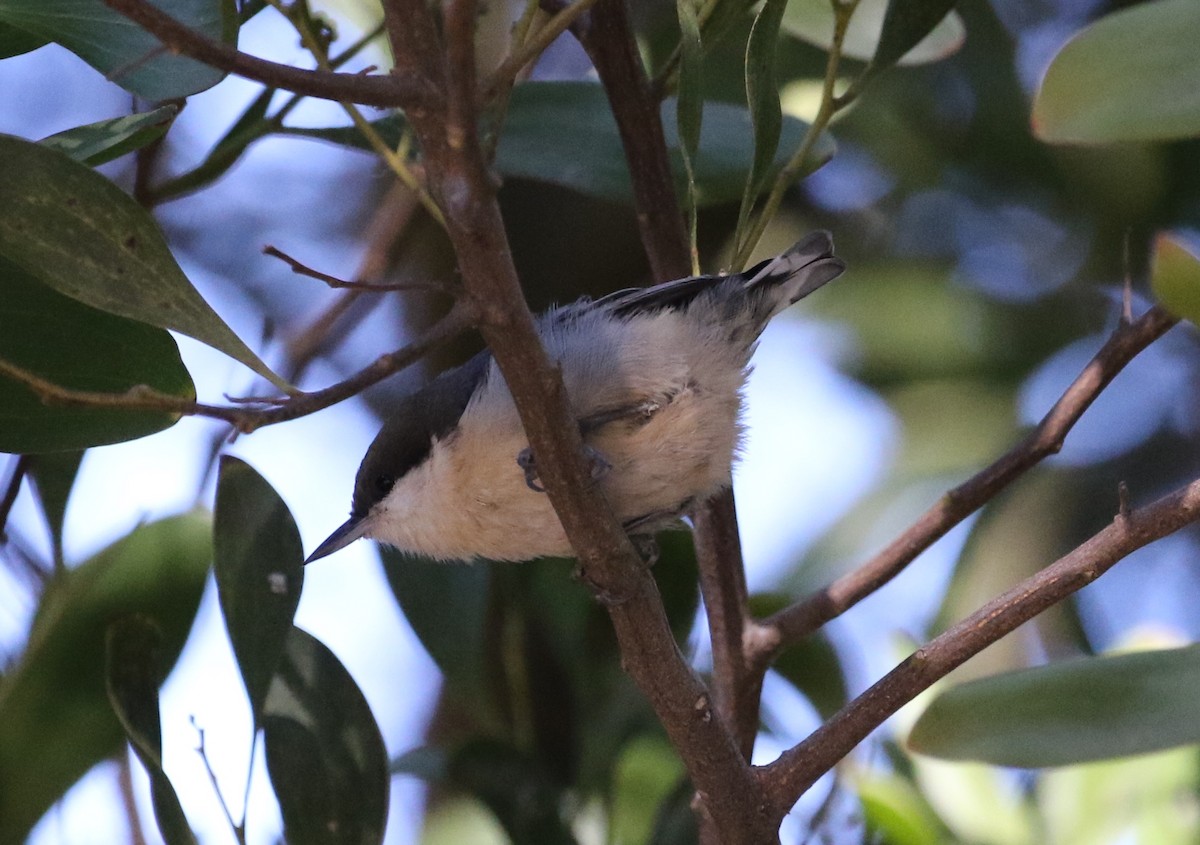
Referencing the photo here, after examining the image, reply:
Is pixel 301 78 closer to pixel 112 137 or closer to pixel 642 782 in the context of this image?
pixel 112 137

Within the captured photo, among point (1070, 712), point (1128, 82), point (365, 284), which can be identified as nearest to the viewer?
point (365, 284)

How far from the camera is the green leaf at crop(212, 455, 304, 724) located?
175 centimetres

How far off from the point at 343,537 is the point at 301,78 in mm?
1476

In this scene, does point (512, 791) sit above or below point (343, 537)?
below

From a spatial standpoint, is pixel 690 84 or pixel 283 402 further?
pixel 690 84

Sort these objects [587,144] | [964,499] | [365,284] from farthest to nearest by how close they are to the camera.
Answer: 1. [587,144]
2. [964,499]
3. [365,284]

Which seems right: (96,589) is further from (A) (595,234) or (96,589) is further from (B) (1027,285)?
(B) (1027,285)

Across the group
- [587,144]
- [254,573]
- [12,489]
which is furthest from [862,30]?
[12,489]

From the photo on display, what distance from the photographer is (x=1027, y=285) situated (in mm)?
3674

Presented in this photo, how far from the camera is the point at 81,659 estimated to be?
6.35 feet

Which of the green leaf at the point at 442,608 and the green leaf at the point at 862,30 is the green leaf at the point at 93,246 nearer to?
the green leaf at the point at 442,608

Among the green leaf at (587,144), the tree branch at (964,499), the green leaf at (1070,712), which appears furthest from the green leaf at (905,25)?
the green leaf at (1070,712)

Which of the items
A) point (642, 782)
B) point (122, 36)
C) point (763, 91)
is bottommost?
point (642, 782)

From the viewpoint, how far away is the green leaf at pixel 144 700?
1660mm
